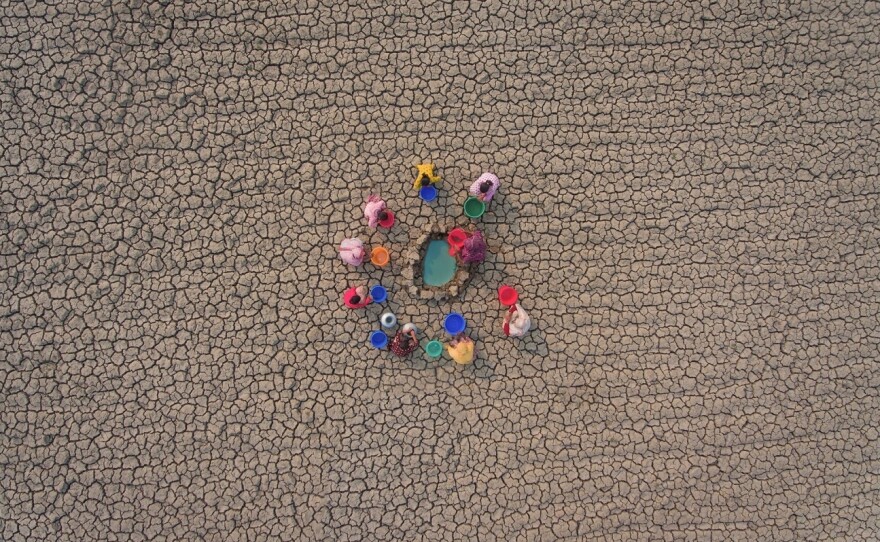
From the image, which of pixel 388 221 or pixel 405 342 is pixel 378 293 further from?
pixel 388 221

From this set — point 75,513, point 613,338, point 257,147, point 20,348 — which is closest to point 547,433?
point 613,338

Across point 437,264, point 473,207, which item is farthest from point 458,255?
point 473,207

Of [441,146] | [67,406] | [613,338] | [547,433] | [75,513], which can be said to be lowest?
[75,513]

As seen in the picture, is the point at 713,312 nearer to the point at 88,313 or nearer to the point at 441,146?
the point at 441,146

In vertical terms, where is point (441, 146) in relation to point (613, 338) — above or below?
above

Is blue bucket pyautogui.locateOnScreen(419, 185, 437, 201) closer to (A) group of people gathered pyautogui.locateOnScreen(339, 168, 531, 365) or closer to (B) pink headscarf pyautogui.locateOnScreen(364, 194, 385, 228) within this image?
(A) group of people gathered pyautogui.locateOnScreen(339, 168, 531, 365)

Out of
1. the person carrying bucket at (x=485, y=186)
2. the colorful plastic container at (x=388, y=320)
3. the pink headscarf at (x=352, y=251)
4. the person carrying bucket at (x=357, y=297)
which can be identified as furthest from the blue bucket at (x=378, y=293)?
the person carrying bucket at (x=485, y=186)

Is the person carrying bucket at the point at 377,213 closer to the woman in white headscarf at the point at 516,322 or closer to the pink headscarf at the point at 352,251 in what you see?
the pink headscarf at the point at 352,251
